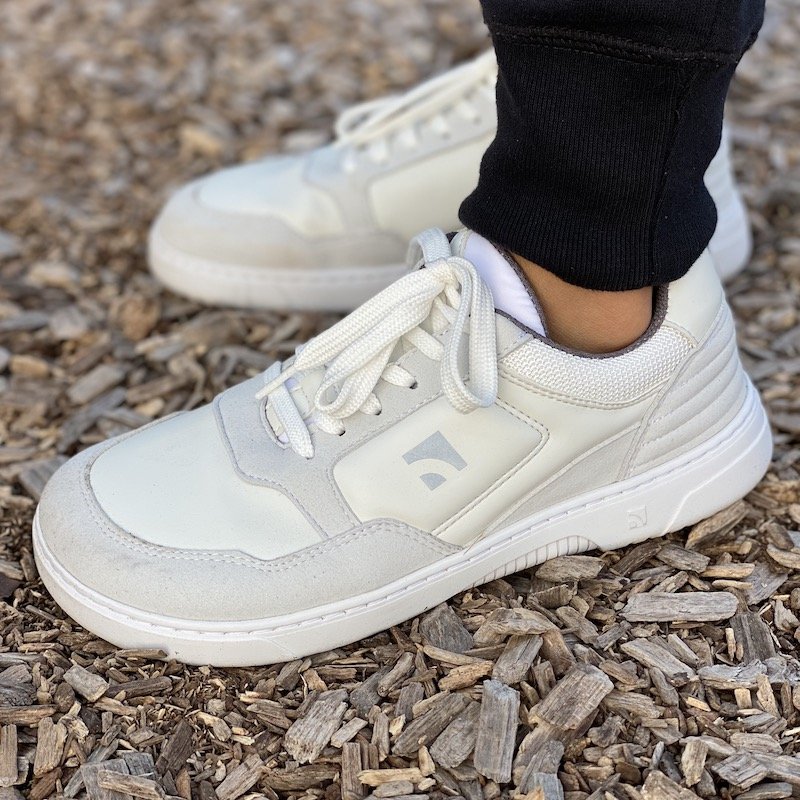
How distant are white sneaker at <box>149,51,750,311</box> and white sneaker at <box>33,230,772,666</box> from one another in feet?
2.24

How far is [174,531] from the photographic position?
1330 mm

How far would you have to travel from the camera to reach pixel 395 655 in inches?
54.3

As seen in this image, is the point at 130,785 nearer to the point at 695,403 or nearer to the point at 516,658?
the point at 516,658

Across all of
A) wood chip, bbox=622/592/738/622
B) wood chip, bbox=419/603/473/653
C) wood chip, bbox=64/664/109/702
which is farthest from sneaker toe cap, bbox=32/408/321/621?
Answer: wood chip, bbox=622/592/738/622

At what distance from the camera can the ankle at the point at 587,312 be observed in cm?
133

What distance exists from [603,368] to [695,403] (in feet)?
0.62

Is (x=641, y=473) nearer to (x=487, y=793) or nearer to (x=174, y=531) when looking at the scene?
(x=487, y=793)

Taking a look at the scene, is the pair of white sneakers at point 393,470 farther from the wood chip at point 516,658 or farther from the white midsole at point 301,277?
the white midsole at point 301,277

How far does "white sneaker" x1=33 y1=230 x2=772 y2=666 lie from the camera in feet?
4.28

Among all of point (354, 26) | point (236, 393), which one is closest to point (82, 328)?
point (236, 393)

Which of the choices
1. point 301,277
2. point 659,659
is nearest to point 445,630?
point 659,659

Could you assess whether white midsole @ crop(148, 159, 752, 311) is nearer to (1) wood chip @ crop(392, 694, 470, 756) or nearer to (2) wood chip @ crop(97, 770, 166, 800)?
(1) wood chip @ crop(392, 694, 470, 756)

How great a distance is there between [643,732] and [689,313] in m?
0.54

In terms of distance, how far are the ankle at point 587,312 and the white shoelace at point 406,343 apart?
0.09 meters
